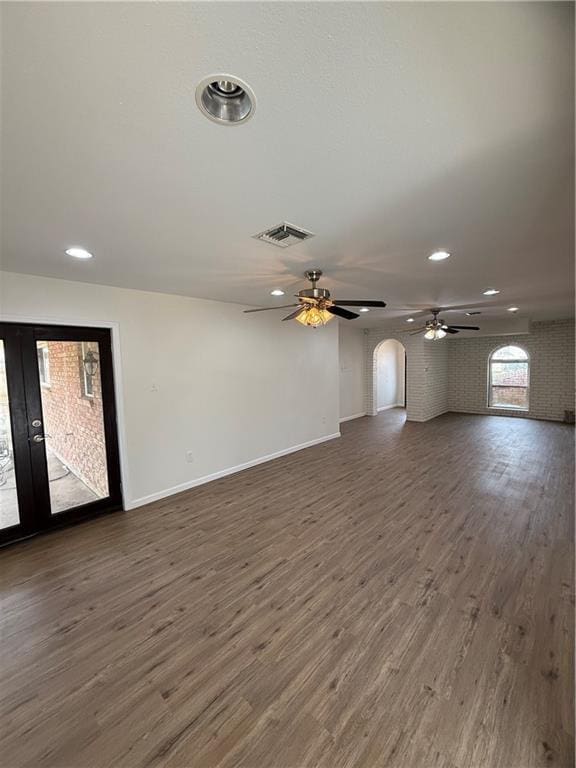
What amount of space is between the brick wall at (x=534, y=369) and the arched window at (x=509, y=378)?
0.52ft

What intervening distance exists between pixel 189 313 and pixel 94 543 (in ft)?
9.11

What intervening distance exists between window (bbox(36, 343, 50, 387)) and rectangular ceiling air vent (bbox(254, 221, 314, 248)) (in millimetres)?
2512

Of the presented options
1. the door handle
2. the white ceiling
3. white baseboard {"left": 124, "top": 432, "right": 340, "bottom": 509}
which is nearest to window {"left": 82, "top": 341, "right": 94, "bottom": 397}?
the door handle

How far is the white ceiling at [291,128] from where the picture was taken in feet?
2.83

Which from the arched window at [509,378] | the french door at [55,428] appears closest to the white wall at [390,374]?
the arched window at [509,378]

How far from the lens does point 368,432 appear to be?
709 cm

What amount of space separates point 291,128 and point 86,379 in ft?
10.8

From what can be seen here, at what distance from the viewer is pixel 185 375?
411 centimetres

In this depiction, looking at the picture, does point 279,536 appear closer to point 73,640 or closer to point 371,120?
point 73,640

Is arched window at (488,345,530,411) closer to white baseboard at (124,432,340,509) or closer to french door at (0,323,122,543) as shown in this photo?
white baseboard at (124,432,340,509)

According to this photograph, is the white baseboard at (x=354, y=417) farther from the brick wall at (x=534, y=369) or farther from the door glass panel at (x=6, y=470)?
the door glass panel at (x=6, y=470)

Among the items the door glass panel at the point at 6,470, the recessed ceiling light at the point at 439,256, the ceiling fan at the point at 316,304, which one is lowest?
the door glass panel at the point at 6,470

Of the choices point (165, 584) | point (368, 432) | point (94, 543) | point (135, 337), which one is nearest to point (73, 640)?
point (165, 584)

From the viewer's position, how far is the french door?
2.96m
